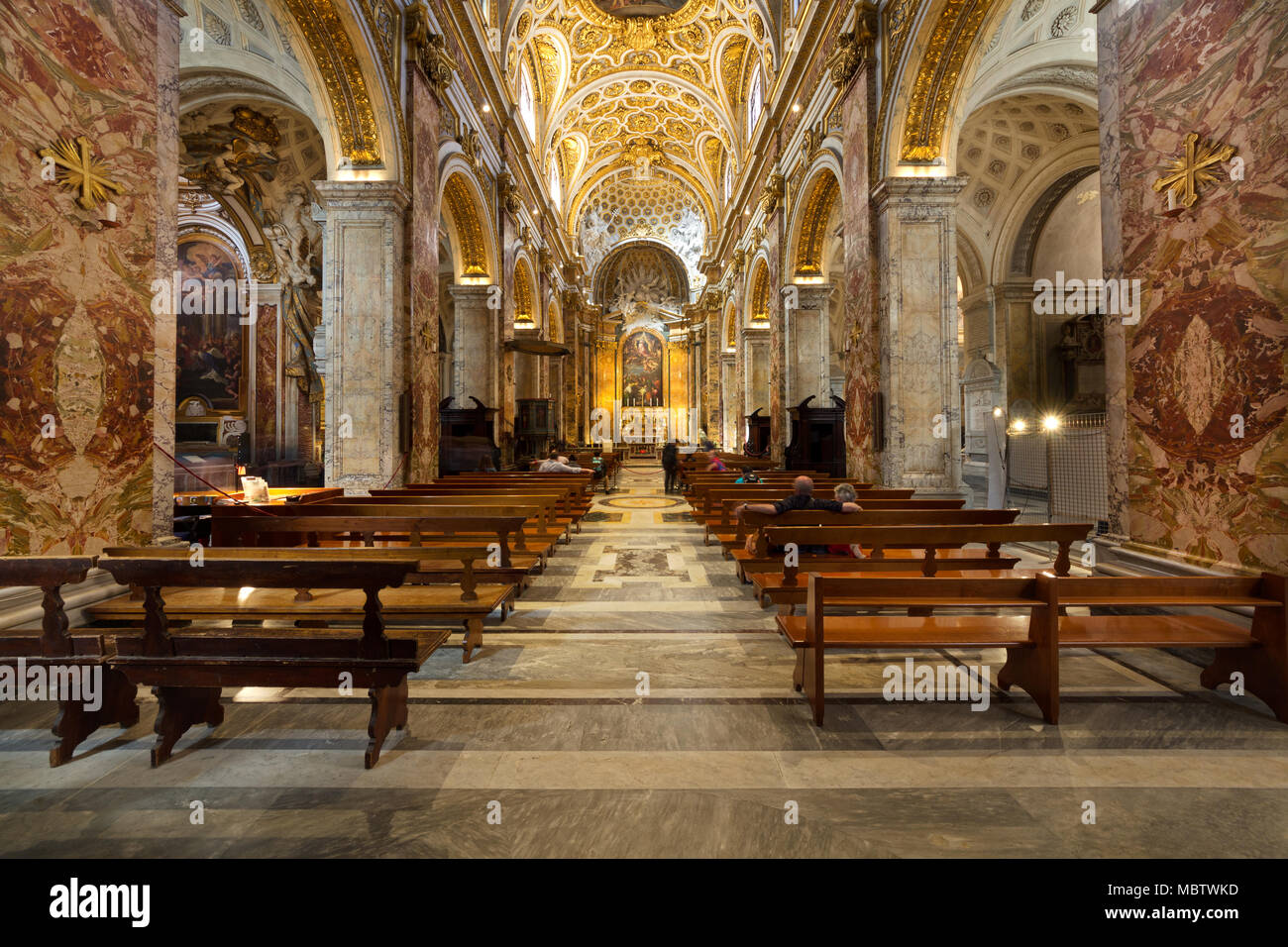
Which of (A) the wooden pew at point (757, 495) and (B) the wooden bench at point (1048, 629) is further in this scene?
(A) the wooden pew at point (757, 495)

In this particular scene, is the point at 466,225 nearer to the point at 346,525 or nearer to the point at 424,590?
the point at 346,525

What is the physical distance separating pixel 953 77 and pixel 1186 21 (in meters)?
4.59

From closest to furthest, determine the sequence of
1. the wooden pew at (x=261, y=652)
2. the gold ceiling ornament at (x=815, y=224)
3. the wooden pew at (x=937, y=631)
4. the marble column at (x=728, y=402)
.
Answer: the wooden pew at (x=261, y=652) < the wooden pew at (x=937, y=631) < the gold ceiling ornament at (x=815, y=224) < the marble column at (x=728, y=402)

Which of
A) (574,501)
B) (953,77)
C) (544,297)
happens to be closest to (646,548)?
(574,501)

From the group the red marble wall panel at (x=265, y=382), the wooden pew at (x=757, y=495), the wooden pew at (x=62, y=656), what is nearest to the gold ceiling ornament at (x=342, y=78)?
the wooden pew at (x=757, y=495)

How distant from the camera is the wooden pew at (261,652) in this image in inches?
94.7

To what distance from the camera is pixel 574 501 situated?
8977mm

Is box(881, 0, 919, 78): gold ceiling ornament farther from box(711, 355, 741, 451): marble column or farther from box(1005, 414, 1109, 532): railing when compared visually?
box(711, 355, 741, 451): marble column

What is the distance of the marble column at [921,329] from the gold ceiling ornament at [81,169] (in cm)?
813

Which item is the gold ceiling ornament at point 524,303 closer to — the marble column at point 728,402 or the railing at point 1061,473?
the marble column at point 728,402

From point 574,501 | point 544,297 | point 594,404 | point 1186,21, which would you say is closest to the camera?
point 1186,21

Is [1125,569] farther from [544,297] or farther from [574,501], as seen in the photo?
[544,297]

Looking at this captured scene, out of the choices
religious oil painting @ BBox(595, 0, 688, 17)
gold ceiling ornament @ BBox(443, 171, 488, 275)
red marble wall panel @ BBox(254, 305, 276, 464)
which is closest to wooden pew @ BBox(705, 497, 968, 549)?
gold ceiling ornament @ BBox(443, 171, 488, 275)

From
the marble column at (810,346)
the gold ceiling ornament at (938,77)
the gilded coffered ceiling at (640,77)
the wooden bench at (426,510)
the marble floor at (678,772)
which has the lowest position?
the marble floor at (678,772)
